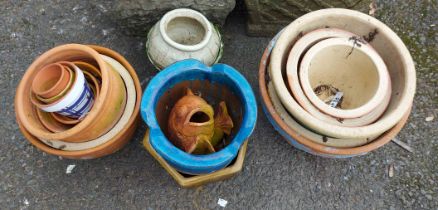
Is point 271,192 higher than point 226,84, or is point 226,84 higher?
point 226,84

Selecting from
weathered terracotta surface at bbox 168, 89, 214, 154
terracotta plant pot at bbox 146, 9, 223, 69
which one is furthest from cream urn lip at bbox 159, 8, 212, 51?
weathered terracotta surface at bbox 168, 89, 214, 154

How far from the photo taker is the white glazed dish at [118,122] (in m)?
1.81

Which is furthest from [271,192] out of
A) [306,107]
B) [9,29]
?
[9,29]

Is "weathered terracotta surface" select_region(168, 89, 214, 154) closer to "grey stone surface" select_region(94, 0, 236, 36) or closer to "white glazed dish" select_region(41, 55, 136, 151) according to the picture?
"white glazed dish" select_region(41, 55, 136, 151)

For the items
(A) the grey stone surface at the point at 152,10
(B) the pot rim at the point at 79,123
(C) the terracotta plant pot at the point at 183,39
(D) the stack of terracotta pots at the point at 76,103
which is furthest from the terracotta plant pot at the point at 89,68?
(A) the grey stone surface at the point at 152,10

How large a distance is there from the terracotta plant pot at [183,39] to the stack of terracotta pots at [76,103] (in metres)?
0.19

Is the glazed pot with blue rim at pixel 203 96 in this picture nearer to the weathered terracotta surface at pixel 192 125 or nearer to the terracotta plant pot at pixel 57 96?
the weathered terracotta surface at pixel 192 125

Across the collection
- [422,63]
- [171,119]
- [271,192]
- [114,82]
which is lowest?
[271,192]

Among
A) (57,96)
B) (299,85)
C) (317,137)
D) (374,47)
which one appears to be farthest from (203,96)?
(374,47)

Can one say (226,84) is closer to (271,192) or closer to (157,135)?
(157,135)

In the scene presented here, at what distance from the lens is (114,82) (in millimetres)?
1779

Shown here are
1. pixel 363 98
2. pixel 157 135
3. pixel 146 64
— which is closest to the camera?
pixel 157 135

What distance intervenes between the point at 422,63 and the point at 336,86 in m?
0.69

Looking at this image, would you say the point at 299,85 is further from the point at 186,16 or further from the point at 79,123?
the point at 79,123
